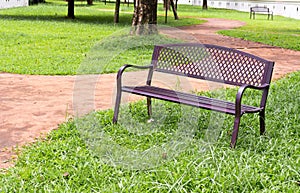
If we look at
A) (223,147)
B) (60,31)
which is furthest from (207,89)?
(60,31)

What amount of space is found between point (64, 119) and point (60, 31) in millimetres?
11366

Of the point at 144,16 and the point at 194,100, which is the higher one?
the point at 144,16

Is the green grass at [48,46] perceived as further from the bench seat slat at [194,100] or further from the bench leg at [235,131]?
the bench leg at [235,131]

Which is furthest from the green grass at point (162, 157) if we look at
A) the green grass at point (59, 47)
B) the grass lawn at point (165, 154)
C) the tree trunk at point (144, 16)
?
the tree trunk at point (144, 16)

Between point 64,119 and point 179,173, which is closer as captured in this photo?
point 179,173

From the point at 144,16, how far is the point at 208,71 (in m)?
8.80

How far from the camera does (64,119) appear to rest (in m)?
5.81

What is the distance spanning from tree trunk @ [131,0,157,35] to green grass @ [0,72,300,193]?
8671 millimetres

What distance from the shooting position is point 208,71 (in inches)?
225

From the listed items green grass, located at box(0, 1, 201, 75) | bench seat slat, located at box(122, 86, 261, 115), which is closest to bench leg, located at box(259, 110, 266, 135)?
bench seat slat, located at box(122, 86, 261, 115)

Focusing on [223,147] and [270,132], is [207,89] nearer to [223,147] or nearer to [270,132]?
[270,132]

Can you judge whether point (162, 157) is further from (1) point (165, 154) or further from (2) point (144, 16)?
(2) point (144, 16)

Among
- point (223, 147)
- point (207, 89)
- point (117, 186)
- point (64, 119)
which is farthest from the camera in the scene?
point (207, 89)

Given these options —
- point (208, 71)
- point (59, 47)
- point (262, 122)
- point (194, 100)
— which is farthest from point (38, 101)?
point (59, 47)
